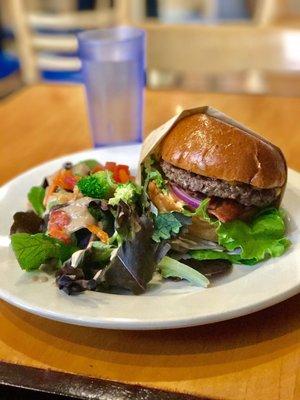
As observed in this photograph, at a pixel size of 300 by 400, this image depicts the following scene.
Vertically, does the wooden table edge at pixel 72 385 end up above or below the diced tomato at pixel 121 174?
below

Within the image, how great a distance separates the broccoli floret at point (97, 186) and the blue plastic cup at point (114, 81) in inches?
21.8

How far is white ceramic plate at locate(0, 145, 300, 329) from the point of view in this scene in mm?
859

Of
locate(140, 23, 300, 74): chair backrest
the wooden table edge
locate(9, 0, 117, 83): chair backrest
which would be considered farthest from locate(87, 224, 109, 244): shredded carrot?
locate(9, 0, 117, 83): chair backrest

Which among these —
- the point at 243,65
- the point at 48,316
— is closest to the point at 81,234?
the point at 48,316

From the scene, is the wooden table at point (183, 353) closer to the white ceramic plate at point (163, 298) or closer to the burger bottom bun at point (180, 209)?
the white ceramic plate at point (163, 298)

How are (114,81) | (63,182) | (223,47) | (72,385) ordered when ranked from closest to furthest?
(72,385)
(63,182)
(114,81)
(223,47)

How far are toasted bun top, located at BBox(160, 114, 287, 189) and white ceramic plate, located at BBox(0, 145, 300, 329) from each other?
0.45 ft

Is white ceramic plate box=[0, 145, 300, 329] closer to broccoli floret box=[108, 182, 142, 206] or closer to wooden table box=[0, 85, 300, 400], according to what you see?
wooden table box=[0, 85, 300, 400]

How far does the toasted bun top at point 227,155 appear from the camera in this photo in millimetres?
1086

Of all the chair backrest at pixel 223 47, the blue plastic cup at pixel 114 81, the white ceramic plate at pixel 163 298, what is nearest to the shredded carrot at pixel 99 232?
the white ceramic plate at pixel 163 298

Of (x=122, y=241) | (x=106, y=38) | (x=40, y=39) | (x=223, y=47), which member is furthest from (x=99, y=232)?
(x=40, y=39)

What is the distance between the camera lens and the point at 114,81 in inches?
65.5

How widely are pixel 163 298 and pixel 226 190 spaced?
0.96 feet

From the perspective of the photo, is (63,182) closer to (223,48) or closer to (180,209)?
(180,209)
